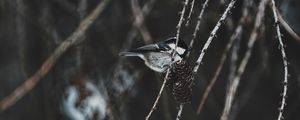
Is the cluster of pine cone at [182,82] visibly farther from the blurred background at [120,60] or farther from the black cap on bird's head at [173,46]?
the blurred background at [120,60]

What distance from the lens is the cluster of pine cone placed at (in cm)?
163

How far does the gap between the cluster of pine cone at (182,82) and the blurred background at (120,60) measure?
1.34ft


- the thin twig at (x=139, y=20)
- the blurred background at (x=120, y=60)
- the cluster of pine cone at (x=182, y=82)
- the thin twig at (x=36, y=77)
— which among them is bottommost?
the blurred background at (x=120, y=60)

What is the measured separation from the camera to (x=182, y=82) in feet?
5.41

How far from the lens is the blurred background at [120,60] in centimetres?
245

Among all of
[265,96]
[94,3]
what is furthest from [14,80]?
[265,96]

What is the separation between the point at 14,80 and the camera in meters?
3.67

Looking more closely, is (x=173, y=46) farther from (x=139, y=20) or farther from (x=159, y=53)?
(x=139, y=20)

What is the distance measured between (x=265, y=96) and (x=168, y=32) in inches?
26.7

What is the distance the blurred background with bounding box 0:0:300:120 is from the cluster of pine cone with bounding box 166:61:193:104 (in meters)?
0.41

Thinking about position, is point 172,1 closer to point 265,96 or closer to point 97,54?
point 97,54

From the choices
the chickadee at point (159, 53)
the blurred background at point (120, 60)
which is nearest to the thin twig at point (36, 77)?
the chickadee at point (159, 53)

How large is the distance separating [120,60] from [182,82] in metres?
1.04

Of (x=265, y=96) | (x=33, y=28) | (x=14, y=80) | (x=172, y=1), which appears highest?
(x=172, y=1)
